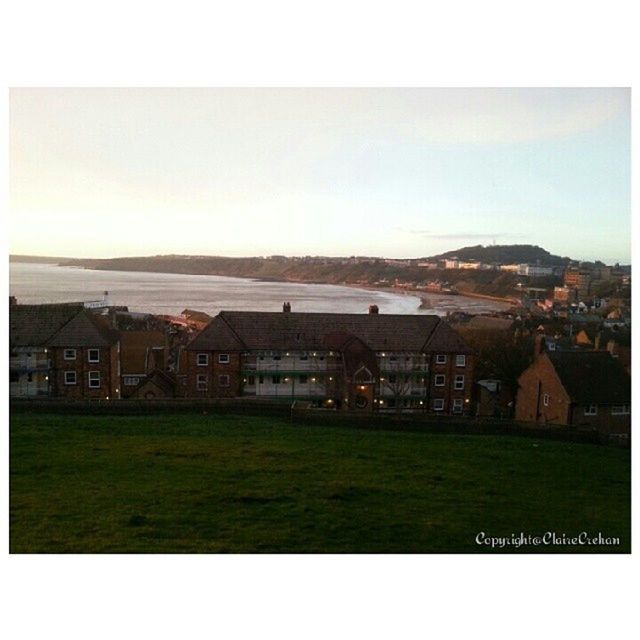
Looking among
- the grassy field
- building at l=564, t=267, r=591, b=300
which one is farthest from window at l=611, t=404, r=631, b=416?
building at l=564, t=267, r=591, b=300

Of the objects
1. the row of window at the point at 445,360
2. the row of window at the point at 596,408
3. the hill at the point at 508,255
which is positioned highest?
the hill at the point at 508,255

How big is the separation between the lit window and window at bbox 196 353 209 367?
6.21ft

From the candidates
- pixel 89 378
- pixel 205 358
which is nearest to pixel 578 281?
pixel 205 358

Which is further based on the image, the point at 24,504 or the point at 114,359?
the point at 114,359

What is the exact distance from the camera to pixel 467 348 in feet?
33.6

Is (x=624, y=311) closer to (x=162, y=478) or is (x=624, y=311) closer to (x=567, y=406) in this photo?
(x=567, y=406)

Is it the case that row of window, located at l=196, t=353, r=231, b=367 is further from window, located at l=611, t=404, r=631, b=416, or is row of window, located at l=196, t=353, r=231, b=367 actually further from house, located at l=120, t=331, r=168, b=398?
window, located at l=611, t=404, r=631, b=416

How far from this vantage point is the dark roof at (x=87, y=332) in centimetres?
964

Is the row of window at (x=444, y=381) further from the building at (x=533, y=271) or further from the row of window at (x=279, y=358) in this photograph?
the building at (x=533, y=271)

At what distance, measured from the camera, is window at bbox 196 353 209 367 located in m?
10.1

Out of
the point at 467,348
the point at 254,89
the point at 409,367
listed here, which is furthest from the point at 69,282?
the point at 467,348

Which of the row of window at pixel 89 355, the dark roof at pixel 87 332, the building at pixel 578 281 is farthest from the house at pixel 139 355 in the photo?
the building at pixel 578 281

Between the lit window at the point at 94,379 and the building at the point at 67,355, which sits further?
the lit window at the point at 94,379

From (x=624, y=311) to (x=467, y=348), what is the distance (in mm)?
2796
